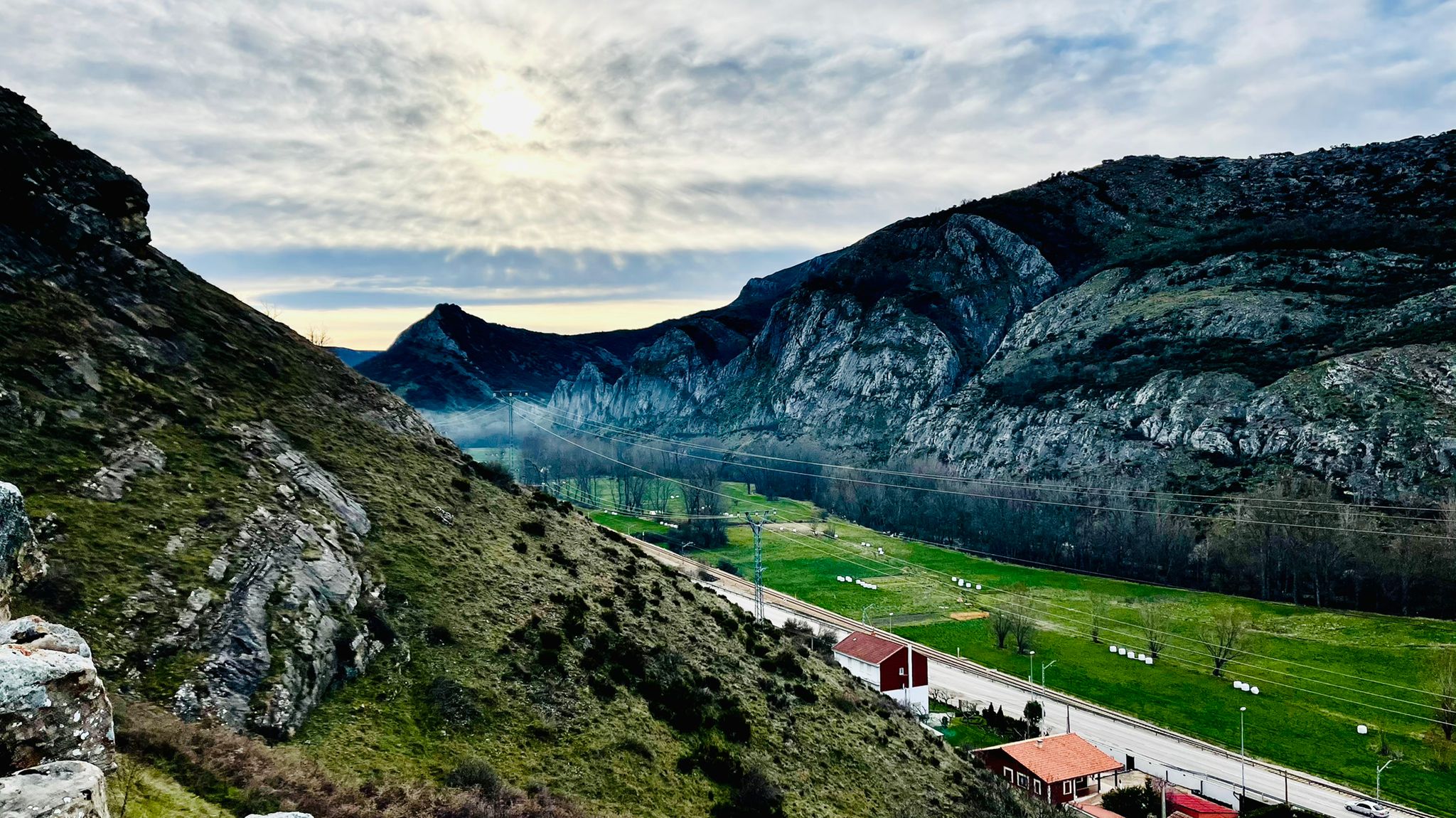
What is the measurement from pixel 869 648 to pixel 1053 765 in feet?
66.3

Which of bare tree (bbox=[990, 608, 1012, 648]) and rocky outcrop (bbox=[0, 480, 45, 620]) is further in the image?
bare tree (bbox=[990, 608, 1012, 648])

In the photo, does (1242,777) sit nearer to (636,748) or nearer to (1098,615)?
(1098,615)

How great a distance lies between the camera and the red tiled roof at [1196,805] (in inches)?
1881

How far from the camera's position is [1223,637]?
3199 inches

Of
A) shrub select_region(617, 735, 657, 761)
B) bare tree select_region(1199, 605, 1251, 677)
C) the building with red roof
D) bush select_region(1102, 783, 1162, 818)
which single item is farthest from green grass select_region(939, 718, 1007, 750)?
shrub select_region(617, 735, 657, 761)

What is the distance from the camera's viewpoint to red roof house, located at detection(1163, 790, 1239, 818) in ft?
155

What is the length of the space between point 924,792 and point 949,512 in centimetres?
13084

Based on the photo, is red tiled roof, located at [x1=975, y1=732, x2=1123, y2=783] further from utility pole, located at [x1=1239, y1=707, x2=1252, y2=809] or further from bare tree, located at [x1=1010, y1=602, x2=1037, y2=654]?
bare tree, located at [x1=1010, y1=602, x2=1037, y2=654]

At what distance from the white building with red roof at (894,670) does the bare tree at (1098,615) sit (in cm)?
3380

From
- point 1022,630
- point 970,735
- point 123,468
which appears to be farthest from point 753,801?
point 1022,630

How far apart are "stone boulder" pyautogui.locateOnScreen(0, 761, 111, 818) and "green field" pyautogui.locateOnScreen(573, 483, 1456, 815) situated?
76.5 metres

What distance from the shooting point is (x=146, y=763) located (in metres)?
15.0

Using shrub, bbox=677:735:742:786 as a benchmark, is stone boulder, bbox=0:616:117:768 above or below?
above

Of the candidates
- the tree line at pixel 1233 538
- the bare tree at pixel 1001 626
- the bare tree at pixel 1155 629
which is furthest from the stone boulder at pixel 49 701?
the tree line at pixel 1233 538
